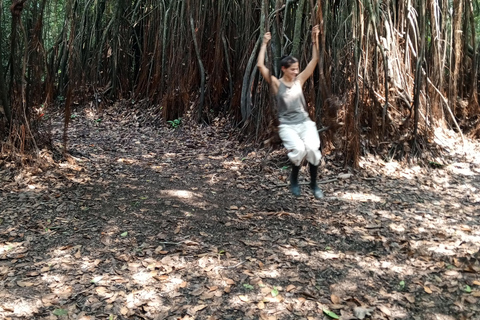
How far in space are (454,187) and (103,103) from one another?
6.52 meters

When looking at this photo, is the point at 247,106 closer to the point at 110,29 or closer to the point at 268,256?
the point at 268,256

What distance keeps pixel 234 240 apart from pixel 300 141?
1004 mm

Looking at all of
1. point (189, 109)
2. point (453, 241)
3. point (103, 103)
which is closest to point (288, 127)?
point (453, 241)

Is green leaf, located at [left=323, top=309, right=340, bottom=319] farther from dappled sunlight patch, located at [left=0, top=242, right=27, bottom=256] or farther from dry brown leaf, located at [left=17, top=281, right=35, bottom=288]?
dappled sunlight patch, located at [left=0, top=242, right=27, bottom=256]

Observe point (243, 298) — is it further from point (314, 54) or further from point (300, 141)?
point (314, 54)

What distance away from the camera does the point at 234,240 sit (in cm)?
349

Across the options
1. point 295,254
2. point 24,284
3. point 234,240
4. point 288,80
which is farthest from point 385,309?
point 24,284

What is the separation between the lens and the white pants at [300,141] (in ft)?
12.0

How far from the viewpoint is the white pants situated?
3664mm

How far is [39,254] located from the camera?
322 cm

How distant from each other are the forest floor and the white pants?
59 cm

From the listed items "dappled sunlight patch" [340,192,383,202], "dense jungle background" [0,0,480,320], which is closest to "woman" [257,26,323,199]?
"dense jungle background" [0,0,480,320]

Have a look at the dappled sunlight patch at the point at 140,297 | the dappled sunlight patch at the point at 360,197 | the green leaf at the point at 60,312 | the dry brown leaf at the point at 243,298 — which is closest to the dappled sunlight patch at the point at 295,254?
the dry brown leaf at the point at 243,298

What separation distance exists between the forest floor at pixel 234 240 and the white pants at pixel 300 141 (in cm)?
59
